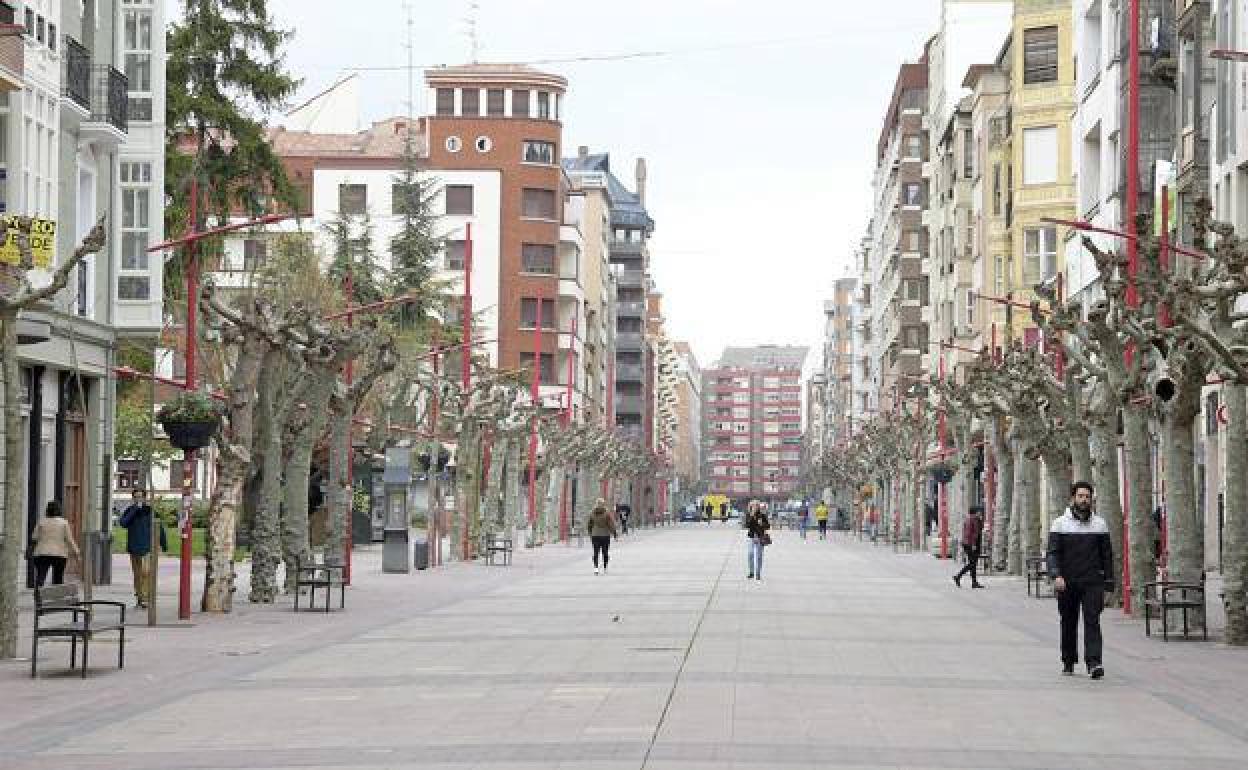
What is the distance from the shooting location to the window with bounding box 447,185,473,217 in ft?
383

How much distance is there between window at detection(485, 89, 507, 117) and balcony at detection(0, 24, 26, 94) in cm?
8163

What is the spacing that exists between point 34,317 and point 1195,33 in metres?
24.8

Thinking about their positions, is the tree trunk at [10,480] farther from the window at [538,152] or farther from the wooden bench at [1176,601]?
the window at [538,152]

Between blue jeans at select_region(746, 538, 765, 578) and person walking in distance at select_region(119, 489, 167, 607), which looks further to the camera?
blue jeans at select_region(746, 538, 765, 578)

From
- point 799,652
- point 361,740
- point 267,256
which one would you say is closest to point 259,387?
point 799,652

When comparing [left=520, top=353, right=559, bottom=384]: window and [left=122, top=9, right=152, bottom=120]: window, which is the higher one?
[left=122, top=9, right=152, bottom=120]: window

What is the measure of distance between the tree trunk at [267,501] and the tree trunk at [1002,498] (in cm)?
2221

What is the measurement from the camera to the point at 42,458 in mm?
39938

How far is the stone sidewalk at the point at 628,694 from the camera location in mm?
14750

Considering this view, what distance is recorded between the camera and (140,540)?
32375 mm

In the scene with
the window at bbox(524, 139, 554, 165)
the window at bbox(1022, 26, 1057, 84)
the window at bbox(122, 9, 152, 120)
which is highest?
the window at bbox(524, 139, 554, 165)

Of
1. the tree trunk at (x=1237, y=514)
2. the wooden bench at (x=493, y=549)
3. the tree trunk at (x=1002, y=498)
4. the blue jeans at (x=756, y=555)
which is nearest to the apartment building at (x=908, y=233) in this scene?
the wooden bench at (x=493, y=549)

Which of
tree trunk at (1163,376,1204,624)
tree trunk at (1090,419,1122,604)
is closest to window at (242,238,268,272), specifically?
tree trunk at (1090,419,1122,604)

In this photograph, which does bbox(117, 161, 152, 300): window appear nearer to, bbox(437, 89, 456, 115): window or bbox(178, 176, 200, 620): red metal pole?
bbox(178, 176, 200, 620): red metal pole
